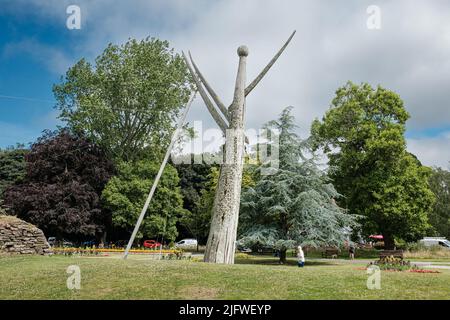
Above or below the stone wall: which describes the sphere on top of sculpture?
above

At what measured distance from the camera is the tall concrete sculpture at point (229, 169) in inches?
590

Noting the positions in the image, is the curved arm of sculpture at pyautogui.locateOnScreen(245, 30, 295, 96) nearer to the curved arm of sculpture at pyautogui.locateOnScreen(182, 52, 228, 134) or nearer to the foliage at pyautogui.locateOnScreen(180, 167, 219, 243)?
the curved arm of sculpture at pyautogui.locateOnScreen(182, 52, 228, 134)

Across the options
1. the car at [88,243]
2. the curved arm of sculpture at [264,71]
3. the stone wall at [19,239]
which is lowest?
the car at [88,243]

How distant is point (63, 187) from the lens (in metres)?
29.5

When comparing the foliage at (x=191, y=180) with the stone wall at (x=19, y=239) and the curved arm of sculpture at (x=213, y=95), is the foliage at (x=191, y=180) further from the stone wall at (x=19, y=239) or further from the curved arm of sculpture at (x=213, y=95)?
the curved arm of sculpture at (x=213, y=95)

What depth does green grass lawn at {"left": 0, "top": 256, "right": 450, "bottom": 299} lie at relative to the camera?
9516 millimetres

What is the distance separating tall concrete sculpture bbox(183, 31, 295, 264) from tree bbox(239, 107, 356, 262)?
738 centimetres

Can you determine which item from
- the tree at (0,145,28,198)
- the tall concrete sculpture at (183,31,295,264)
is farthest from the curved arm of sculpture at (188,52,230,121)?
the tree at (0,145,28,198)

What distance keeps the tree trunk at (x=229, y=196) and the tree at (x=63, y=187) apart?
653 inches

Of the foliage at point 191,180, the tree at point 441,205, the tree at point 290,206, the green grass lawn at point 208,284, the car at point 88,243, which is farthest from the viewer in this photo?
the tree at point 441,205

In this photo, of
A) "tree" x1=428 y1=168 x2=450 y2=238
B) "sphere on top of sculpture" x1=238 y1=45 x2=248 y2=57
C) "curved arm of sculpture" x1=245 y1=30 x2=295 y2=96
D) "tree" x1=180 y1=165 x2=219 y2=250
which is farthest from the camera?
"tree" x1=428 y1=168 x2=450 y2=238

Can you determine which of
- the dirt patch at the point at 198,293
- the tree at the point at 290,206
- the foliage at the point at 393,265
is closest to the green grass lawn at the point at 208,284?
the dirt patch at the point at 198,293

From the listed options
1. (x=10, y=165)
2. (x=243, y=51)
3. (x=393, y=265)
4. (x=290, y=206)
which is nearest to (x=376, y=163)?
(x=290, y=206)
